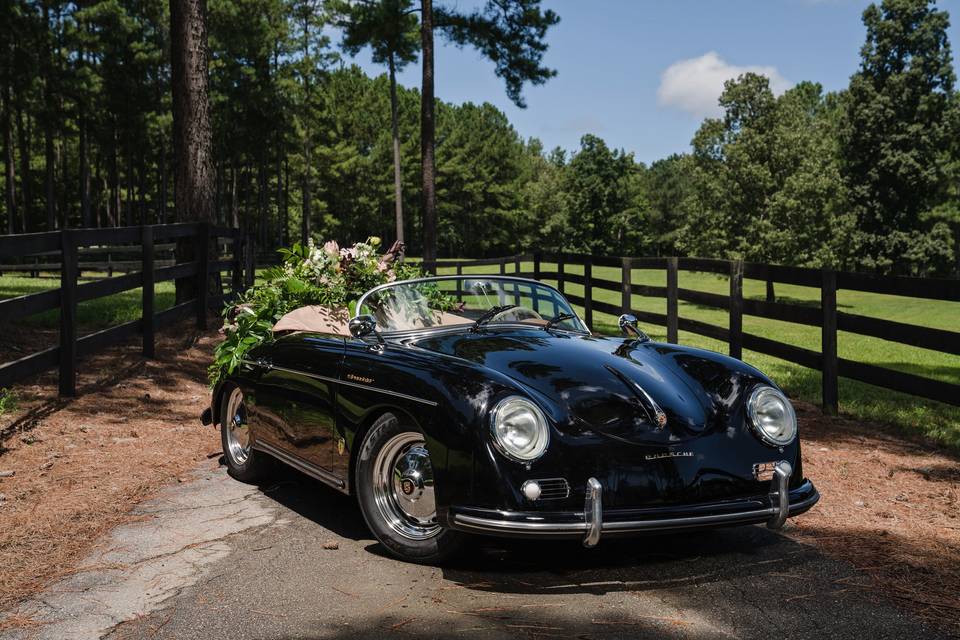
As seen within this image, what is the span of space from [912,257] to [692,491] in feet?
125

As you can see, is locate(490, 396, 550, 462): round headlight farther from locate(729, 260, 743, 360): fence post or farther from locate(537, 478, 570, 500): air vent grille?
locate(729, 260, 743, 360): fence post

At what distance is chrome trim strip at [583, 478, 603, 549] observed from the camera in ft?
11.5

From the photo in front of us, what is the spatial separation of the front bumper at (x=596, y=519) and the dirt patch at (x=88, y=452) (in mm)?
2059

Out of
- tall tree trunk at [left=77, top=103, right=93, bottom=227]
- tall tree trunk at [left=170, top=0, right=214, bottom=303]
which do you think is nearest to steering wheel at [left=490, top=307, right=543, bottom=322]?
tall tree trunk at [left=170, top=0, right=214, bottom=303]

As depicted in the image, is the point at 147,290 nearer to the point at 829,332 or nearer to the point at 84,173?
the point at 829,332

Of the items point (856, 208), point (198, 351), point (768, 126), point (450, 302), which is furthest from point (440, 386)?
point (856, 208)

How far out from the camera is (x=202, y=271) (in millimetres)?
11805

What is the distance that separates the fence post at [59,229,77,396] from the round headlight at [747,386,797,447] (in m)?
5.75

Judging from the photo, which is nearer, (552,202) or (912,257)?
(912,257)

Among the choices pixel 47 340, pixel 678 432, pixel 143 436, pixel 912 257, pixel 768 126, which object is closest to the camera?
pixel 678 432

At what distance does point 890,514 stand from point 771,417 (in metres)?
1.43

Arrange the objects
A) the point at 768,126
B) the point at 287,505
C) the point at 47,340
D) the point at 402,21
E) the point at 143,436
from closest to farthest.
Answer: the point at 287,505, the point at 143,436, the point at 47,340, the point at 402,21, the point at 768,126

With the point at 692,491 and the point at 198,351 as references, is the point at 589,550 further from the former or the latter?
the point at 198,351

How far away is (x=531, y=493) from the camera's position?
357cm
